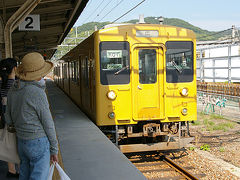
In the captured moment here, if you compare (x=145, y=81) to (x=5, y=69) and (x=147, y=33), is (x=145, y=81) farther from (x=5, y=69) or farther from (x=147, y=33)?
(x=5, y=69)

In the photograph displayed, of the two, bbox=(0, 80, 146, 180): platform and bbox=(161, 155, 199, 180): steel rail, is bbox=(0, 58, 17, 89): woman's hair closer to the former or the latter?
bbox=(0, 80, 146, 180): platform

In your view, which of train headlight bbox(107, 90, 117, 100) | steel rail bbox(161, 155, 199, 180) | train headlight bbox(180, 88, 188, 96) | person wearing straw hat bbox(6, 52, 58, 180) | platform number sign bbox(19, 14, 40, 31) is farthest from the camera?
platform number sign bbox(19, 14, 40, 31)

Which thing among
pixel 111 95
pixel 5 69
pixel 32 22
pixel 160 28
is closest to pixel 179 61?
pixel 160 28

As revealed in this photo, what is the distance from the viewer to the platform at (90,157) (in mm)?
4066

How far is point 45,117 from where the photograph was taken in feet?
7.88

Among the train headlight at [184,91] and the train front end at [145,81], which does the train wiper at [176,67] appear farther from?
the train headlight at [184,91]

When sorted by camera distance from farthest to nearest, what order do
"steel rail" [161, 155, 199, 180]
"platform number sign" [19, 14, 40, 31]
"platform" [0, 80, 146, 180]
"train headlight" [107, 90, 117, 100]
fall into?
"platform number sign" [19, 14, 40, 31]
"train headlight" [107, 90, 117, 100]
"steel rail" [161, 155, 199, 180]
"platform" [0, 80, 146, 180]

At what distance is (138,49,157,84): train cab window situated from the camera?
684 centimetres

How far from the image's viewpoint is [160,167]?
6859 mm

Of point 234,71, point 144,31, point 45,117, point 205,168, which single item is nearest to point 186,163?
→ point 205,168

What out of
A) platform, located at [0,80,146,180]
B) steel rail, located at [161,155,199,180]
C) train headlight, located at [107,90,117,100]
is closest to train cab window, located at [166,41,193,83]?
train headlight, located at [107,90,117,100]

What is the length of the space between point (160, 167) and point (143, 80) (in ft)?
6.66

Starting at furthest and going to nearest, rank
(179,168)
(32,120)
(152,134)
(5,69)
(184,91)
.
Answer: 1. (184,91)
2. (152,134)
3. (179,168)
4. (5,69)
5. (32,120)

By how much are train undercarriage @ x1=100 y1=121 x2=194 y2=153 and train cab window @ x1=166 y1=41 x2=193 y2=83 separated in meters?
1.10
